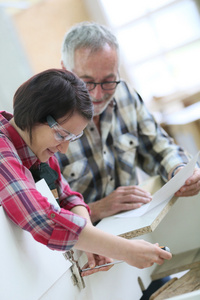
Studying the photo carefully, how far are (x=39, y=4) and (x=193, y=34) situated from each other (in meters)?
1.60

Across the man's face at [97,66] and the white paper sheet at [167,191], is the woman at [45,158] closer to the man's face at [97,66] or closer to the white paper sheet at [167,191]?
the white paper sheet at [167,191]

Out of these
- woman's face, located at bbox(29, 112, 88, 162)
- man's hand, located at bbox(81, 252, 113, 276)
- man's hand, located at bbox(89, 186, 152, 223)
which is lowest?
man's hand, located at bbox(89, 186, 152, 223)

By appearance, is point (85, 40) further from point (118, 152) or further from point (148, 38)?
point (148, 38)

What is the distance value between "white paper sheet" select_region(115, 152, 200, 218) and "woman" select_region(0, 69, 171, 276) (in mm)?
266

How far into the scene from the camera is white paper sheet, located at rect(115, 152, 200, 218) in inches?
52.2

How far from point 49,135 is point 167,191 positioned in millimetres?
507

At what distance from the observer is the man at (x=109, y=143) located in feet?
5.35

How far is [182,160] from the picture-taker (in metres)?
1.79

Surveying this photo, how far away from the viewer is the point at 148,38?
15.5 ft

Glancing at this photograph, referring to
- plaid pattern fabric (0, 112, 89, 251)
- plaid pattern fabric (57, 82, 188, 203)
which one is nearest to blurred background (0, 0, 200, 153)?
plaid pattern fabric (57, 82, 188, 203)

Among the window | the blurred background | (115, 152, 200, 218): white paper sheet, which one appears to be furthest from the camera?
the window

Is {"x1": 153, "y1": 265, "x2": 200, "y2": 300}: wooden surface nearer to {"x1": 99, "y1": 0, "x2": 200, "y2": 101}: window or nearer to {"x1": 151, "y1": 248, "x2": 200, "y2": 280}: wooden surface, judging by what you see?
{"x1": 151, "y1": 248, "x2": 200, "y2": 280}: wooden surface

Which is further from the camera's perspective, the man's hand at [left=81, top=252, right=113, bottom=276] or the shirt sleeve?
the man's hand at [left=81, top=252, right=113, bottom=276]

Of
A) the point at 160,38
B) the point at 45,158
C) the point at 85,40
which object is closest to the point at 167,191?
the point at 45,158
